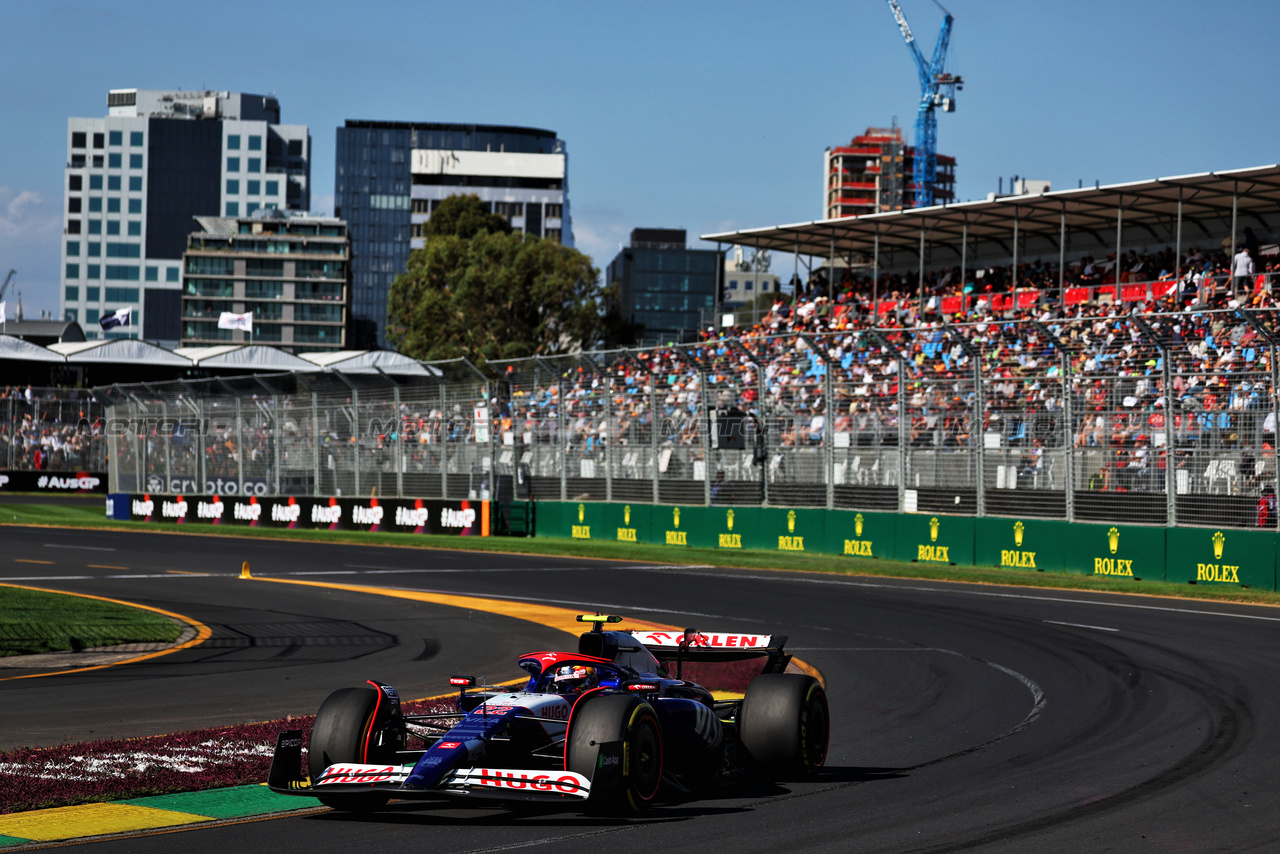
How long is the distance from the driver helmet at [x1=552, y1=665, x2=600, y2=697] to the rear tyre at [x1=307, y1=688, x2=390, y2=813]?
1083 millimetres

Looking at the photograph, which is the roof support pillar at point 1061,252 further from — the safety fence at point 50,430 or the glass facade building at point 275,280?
the glass facade building at point 275,280

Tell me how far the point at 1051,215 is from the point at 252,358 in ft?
135

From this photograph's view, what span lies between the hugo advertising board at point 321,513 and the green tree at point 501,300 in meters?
25.5

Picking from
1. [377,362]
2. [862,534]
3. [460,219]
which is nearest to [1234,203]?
[862,534]

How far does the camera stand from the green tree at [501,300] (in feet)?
219

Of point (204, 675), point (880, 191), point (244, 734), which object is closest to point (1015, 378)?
point (204, 675)

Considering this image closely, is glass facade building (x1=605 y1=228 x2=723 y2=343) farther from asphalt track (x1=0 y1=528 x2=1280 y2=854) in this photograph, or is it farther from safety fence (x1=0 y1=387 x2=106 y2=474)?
asphalt track (x1=0 y1=528 x2=1280 y2=854)

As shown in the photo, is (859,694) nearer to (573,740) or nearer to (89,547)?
(573,740)

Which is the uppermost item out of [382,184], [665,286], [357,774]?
[382,184]

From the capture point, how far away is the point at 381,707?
7438mm

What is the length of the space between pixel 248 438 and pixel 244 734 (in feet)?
104

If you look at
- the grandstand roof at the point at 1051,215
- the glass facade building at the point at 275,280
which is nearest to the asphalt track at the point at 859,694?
the grandstand roof at the point at 1051,215

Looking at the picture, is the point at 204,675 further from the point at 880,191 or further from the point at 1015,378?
the point at 880,191

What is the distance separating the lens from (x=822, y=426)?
90.7 ft
